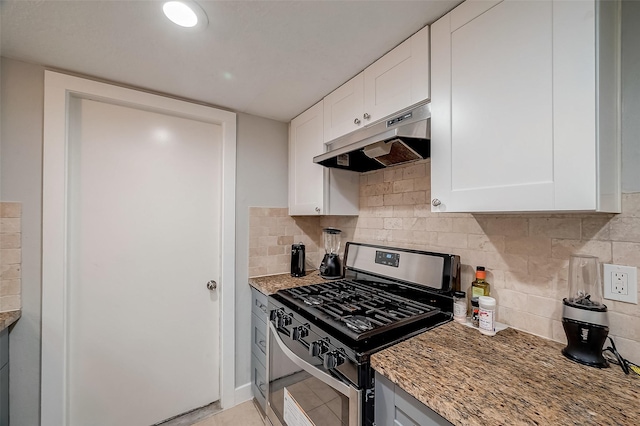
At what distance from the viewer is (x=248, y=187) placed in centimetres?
208

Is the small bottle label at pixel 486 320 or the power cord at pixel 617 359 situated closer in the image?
the power cord at pixel 617 359

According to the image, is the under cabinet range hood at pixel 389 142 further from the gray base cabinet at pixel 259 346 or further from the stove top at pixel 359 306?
the gray base cabinet at pixel 259 346

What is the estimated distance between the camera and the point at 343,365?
977 mm

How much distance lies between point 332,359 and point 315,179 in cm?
120

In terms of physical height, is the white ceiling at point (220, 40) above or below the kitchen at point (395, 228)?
above

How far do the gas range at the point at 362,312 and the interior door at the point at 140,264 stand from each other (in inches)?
28.8

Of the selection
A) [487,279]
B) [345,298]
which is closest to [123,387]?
[345,298]

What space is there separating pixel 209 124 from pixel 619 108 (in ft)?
7.25

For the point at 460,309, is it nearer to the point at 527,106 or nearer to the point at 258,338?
the point at 527,106

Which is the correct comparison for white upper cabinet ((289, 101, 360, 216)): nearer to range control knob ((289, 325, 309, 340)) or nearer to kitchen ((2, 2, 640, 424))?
kitchen ((2, 2, 640, 424))

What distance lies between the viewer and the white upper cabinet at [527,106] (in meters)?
0.72

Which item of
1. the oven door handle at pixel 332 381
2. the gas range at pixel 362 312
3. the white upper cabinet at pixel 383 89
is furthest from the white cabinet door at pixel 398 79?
the oven door handle at pixel 332 381

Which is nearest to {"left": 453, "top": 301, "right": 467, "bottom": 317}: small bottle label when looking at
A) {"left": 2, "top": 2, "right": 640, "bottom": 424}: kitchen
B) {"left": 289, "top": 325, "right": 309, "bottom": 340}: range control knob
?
{"left": 2, "top": 2, "right": 640, "bottom": 424}: kitchen

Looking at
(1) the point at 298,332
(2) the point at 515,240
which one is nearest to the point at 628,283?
(2) the point at 515,240
